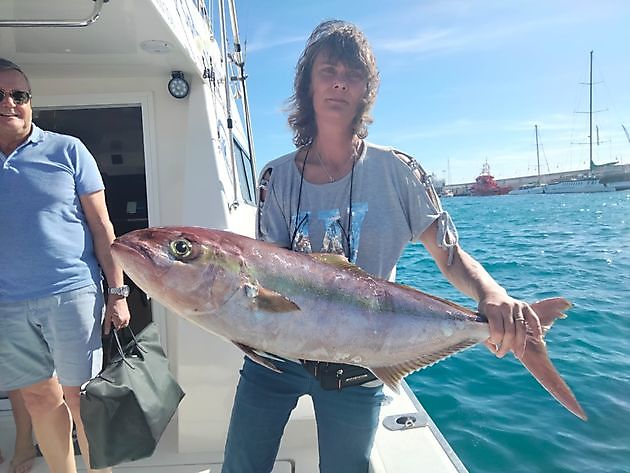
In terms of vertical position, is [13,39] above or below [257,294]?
above

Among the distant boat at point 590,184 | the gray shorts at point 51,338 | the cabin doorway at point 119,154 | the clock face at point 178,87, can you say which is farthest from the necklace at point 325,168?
the distant boat at point 590,184

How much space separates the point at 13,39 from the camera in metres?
3.18

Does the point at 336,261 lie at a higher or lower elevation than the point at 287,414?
higher

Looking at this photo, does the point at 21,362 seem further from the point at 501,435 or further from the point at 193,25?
the point at 501,435

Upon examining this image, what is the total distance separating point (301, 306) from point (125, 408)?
1.43 metres

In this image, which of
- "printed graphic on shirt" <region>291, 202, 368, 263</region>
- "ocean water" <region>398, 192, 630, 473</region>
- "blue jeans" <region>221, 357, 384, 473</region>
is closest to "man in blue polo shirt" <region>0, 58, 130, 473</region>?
"blue jeans" <region>221, 357, 384, 473</region>

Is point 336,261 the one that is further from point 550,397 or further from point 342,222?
point 550,397

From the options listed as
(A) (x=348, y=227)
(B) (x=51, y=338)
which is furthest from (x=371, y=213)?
(B) (x=51, y=338)

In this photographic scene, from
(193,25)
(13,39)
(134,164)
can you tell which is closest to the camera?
(13,39)

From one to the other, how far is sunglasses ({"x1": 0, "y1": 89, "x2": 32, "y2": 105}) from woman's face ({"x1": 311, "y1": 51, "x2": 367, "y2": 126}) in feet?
5.16

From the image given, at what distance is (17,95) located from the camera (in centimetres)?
248

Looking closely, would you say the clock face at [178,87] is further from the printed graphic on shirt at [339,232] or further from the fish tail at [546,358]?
the fish tail at [546,358]

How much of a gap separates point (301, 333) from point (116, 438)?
1515 mm

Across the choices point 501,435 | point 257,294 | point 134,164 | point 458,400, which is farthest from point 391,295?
point 134,164
